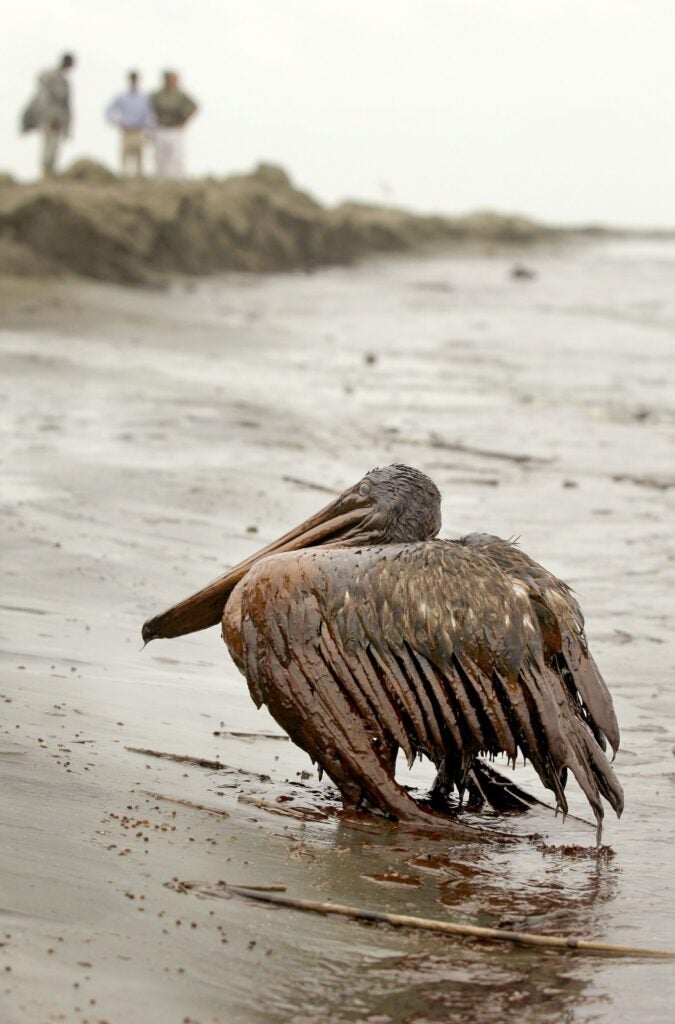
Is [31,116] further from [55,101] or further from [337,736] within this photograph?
[337,736]

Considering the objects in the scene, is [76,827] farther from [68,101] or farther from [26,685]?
[68,101]

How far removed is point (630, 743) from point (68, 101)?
2113cm

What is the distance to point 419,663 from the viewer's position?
5.42 metres

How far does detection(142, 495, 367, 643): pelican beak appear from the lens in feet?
19.3

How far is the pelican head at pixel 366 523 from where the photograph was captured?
579 centimetres

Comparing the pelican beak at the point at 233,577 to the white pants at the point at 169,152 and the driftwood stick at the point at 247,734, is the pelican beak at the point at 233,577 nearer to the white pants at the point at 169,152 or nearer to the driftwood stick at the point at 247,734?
the driftwood stick at the point at 247,734

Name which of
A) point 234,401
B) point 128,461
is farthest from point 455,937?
point 234,401

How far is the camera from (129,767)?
5.59 m

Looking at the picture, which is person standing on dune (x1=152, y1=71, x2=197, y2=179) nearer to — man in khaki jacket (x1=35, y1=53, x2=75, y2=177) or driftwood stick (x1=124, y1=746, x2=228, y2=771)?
man in khaki jacket (x1=35, y1=53, x2=75, y2=177)

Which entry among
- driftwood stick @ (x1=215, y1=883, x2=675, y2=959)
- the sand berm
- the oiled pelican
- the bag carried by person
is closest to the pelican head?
the oiled pelican

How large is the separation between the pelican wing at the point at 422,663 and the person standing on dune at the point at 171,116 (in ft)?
75.5

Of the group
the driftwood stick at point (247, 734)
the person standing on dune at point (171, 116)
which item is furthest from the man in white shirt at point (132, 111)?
the driftwood stick at point (247, 734)

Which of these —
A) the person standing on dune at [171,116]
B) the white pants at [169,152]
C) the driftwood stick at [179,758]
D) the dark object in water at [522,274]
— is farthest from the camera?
the dark object in water at [522,274]

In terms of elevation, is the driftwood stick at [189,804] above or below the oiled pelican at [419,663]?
below
